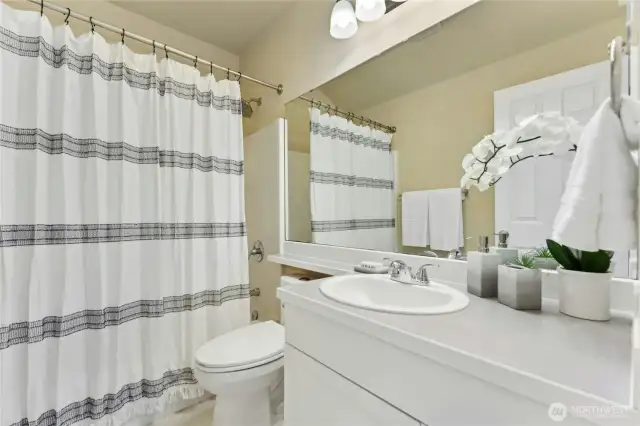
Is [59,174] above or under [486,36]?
under

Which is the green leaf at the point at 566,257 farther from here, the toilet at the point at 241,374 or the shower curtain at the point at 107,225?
the shower curtain at the point at 107,225

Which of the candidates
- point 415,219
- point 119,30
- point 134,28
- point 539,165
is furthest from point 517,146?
point 134,28

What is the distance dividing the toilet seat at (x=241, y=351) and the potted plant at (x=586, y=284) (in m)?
1.05

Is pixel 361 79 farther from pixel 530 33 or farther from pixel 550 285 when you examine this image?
pixel 550 285

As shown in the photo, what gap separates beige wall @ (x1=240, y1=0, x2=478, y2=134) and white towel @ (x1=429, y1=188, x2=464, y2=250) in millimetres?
706

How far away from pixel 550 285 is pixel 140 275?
1.66 metres

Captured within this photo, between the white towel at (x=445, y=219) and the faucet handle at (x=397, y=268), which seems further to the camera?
the white towel at (x=445, y=219)

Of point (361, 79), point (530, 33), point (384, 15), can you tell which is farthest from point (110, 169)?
point (530, 33)

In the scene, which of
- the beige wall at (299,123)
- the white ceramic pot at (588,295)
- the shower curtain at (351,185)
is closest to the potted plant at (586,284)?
the white ceramic pot at (588,295)

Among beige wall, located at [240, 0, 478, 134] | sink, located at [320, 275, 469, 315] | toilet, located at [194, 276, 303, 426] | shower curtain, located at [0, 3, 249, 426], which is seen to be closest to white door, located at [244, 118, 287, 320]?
beige wall, located at [240, 0, 478, 134]

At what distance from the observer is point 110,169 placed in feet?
4.44

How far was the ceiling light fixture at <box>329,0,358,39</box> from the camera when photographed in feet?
4.67

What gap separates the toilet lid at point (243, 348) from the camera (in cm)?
119

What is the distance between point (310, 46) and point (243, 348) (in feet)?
5.70
